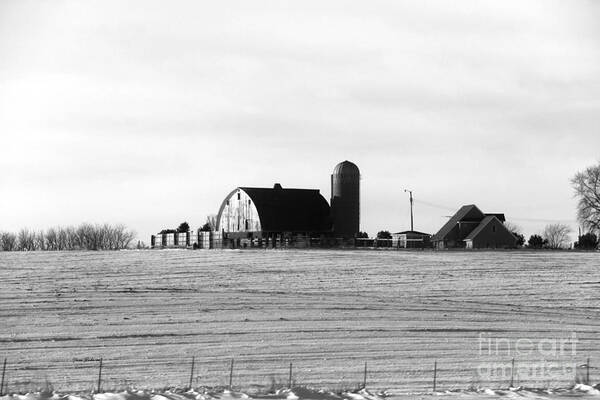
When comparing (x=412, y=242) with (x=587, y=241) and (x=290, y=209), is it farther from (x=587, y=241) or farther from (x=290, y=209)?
(x=587, y=241)

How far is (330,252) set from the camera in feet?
171

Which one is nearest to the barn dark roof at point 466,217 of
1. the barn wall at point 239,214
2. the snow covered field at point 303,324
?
the barn wall at point 239,214

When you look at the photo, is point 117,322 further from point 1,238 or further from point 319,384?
point 1,238

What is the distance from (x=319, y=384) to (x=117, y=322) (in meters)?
9.45

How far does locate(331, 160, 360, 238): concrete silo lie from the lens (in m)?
66.6

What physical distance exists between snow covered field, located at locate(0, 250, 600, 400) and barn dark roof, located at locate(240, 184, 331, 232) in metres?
19.4

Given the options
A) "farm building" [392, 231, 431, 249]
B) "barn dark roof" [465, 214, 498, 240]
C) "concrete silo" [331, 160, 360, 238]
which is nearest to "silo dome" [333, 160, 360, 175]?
"concrete silo" [331, 160, 360, 238]

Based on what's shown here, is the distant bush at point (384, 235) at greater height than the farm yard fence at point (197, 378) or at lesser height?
greater

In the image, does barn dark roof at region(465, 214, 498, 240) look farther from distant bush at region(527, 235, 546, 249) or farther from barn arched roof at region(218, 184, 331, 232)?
barn arched roof at region(218, 184, 331, 232)

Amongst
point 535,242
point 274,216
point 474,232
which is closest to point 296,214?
point 274,216

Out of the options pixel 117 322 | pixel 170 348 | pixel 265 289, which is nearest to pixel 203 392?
pixel 170 348

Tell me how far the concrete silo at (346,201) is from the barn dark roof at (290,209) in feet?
4.11

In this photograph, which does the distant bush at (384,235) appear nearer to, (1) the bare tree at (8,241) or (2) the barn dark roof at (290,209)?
(2) the barn dark roof at (290,209)

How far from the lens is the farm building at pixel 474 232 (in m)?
70.5
